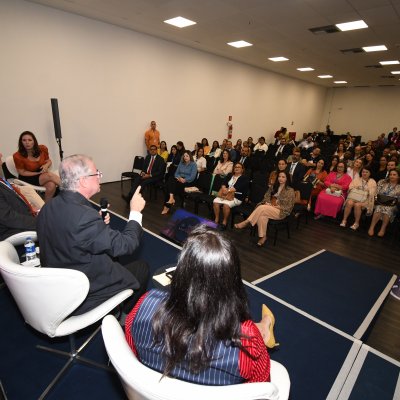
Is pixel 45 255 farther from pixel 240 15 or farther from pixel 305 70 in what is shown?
pixel 305 70

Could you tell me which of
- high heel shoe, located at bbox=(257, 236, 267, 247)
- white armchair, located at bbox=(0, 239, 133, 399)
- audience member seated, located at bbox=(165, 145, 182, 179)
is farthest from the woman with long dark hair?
audience member seated, located at bbox=(165, 145, 182, 179)

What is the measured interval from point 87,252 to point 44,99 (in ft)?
18.0

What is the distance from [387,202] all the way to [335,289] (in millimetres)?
2898

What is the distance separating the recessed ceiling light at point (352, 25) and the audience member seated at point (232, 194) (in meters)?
3.62

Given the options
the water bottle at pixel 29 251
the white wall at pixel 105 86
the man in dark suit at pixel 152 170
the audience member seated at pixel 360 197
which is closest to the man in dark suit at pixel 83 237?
the water bottle at pixel 29 251

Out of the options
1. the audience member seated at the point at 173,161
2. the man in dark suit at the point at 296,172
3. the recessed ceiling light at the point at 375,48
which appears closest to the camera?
the man in dark suit at the point at 296,172

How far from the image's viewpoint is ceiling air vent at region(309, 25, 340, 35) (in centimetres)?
559

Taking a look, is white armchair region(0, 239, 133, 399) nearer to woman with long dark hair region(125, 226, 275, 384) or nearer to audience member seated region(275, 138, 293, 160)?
woman with long dark hair region(125, 226, 275, 384)

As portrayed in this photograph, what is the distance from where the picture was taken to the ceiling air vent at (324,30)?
18.4 feet

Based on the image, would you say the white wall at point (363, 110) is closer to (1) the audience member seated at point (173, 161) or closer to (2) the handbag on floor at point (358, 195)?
(2) the handbag on floor at point (358, 195)

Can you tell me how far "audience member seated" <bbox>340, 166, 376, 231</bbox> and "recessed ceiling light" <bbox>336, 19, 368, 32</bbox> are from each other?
2849 mm

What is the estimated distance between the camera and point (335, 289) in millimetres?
3148

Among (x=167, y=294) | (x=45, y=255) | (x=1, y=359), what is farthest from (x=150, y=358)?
(x=1, y=359)

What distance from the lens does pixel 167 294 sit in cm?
106
